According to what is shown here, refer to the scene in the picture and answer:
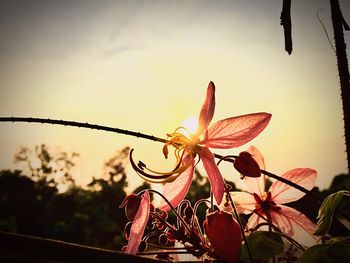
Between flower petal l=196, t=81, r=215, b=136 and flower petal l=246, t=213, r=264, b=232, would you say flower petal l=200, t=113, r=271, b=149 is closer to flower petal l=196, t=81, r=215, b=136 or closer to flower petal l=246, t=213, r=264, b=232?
flower petal l=196, t=81, r=215, b=136

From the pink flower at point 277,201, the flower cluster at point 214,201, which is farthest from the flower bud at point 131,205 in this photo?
the pink flower at point 277,201

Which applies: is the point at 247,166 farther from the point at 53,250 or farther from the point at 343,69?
the point at 53,250

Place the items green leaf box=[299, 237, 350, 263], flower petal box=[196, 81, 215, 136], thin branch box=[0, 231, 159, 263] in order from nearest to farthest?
thin branch box=[0, 231, 159, 263]
green leaf box=[299, 237, 350, 263]
flower petal box=[196, 81, 215, 136]

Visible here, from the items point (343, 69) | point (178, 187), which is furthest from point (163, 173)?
point (343, 69)


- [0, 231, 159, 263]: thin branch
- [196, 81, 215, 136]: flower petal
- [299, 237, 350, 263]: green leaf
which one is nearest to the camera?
[0, 231, 159, 263]: thin branch

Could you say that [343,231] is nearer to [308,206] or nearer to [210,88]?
[308,206]

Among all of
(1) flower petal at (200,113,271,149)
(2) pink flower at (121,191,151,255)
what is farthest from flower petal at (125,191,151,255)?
(1) flower petal at (200,113,271,149)

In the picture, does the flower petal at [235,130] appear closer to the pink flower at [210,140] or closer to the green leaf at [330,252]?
the pink flower at [210,140]
